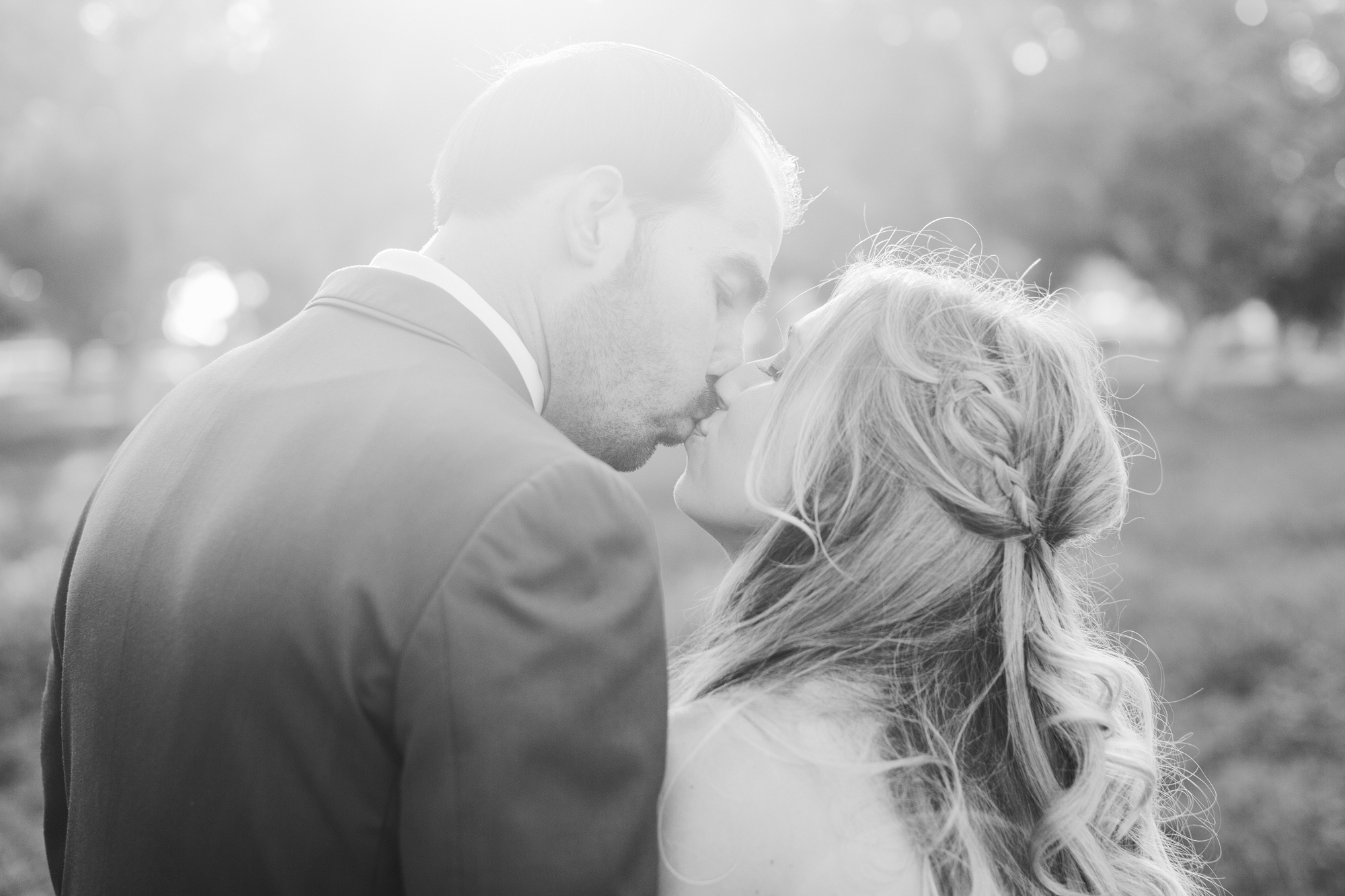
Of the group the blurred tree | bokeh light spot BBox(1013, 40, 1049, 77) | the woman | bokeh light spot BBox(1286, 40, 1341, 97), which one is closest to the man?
the woman

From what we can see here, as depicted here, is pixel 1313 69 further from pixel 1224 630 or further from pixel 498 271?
pixel 498 271

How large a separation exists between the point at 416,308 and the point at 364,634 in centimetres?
70

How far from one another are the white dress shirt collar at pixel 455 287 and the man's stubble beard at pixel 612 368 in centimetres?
22

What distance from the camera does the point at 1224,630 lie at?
848 centimetres

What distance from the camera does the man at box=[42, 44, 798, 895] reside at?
1.48 m

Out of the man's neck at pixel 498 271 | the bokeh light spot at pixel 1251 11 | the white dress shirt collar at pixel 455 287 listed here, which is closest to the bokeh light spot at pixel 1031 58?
the bokeh light spot at pixel 1251 11

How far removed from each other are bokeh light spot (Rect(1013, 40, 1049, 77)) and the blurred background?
0.05 meters

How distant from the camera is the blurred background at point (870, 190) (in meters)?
7.73

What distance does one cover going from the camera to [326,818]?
5.16 ft

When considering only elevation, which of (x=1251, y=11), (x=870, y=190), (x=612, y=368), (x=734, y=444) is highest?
(x=1251, y=11)

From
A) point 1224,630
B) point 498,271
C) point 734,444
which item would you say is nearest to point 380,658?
point 498,271

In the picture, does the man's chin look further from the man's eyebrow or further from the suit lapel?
the suit lapel

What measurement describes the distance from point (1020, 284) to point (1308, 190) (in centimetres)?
2559

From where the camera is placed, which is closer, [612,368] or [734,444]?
[612,368]
